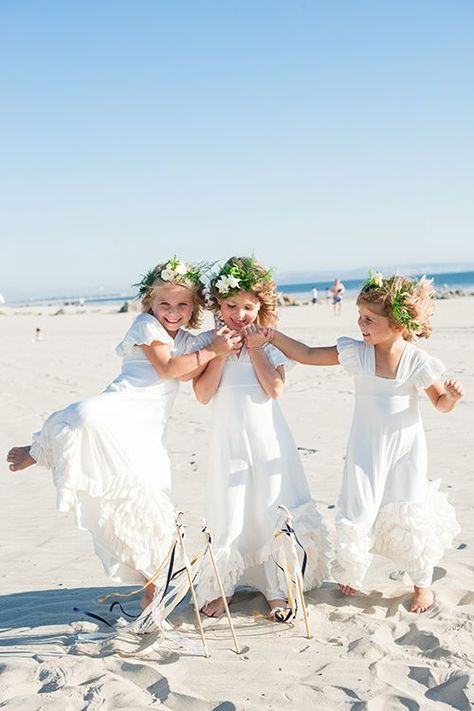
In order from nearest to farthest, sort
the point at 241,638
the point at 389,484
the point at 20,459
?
1. the point at 241,638
2. the point at 20,459
3. the point at 389,484

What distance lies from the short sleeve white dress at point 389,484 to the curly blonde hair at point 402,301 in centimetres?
16

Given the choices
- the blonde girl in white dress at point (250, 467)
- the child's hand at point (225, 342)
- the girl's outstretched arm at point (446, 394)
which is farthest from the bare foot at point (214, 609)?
the girl's outstretched arm at point (446, 394)

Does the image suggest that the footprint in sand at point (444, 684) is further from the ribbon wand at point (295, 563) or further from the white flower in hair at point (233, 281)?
the white flower in hair at point (233, 281)

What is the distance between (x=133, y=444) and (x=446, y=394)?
1.79 m

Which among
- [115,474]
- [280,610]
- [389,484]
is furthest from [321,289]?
[115,474]

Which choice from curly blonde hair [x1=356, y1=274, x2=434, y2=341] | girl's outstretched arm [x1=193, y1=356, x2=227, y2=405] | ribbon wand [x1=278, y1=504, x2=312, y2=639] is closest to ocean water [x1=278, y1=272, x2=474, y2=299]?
curly blonde hair [x1=356, y1=274, x2=434, y2=341]

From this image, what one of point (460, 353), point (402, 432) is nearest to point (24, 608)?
point (402, 432)

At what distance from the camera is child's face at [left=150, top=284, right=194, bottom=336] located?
14.7 feet

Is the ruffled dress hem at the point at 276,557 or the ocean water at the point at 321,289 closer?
the ruffled dress hem at the point at 276,557

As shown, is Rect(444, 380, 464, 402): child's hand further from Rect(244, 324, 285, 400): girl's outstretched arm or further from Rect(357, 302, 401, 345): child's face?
Rect(244, 324, 285, 400): girl's outstretched arm

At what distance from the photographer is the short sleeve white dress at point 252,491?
4.27 meters

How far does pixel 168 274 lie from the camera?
175 inches

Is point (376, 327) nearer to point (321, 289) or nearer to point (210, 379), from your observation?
point (210, 379)

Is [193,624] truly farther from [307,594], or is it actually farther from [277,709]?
[277,709]
